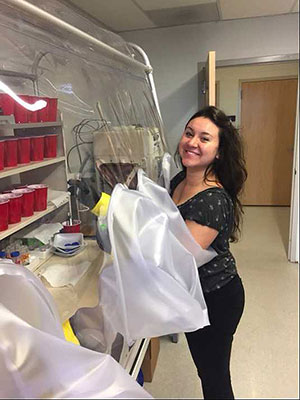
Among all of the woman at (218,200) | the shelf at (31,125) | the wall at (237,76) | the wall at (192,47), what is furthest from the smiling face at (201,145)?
the wall at (237,76)

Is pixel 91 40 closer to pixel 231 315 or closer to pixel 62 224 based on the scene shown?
pixel 62 224

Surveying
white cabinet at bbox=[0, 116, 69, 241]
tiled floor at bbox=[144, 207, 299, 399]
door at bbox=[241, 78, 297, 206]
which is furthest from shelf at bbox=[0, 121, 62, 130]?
door at bbox=[241, 78, 297, 206]

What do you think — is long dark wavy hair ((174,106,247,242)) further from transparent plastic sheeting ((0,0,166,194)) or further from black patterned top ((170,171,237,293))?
transparent plastic sheeting ((0,0,166,194))

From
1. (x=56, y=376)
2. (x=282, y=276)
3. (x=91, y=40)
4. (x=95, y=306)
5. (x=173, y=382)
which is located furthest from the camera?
(x=282, y=276)

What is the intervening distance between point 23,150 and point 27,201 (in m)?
0.20

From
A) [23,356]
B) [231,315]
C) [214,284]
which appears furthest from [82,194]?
[23,356]

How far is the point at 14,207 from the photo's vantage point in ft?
4.15

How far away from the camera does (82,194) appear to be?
139 centimetres

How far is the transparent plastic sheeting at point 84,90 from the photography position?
1.04 metres

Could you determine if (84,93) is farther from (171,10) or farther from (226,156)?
(171,10)

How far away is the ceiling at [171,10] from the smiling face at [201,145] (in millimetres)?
1658

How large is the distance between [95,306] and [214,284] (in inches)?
20.2

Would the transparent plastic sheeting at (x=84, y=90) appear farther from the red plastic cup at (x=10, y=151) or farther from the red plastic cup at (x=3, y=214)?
the red plastic cup at (x=3, y=214)

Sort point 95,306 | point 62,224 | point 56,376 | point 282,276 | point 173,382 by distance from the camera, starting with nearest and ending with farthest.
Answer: point 56,376 → point 95,306 → point 62,224 → point 173,382 → point 282,276
